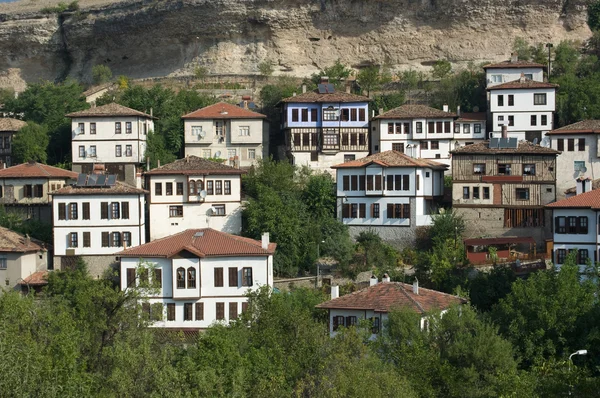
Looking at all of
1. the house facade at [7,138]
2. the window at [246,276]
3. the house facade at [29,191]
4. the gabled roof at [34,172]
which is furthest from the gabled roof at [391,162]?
the house facade at [7,138]

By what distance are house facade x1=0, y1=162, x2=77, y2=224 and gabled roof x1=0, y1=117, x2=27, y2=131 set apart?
26.2ft

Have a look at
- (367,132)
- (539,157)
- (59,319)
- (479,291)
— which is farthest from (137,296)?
(367,132)

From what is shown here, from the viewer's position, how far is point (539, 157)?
56.7 metres

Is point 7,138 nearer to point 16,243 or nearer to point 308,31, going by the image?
point 16,243

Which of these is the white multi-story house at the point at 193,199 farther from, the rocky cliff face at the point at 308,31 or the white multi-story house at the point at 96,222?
the rocky cliff face at the point at 308,31

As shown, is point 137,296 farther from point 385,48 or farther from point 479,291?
point 385,48

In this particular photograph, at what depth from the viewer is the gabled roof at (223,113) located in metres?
65.8

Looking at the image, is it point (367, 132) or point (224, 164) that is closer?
point (224, 164)

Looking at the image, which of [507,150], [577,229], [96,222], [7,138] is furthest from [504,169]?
[7,138]

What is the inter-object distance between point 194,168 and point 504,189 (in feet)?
45.5

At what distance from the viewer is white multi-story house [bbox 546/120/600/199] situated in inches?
2359

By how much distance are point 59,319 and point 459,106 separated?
112 ft

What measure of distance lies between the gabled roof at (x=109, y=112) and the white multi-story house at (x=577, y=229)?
2292 centimetres

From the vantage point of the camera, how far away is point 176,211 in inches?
2275
